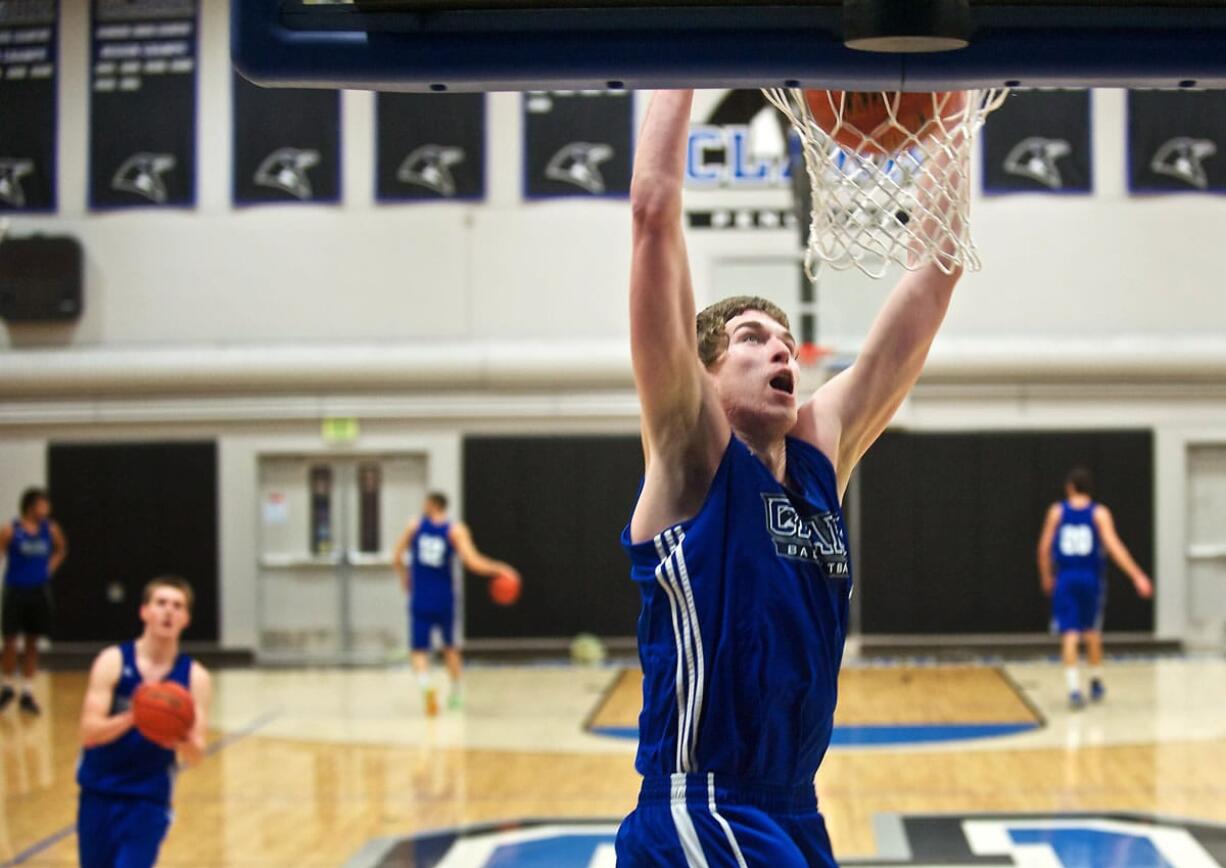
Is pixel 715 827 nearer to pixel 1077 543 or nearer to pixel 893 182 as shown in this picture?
pixel 893 182

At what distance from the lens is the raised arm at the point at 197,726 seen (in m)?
5.67

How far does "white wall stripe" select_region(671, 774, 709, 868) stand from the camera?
2387mm

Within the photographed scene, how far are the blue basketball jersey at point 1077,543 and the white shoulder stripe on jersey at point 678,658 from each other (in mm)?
9968

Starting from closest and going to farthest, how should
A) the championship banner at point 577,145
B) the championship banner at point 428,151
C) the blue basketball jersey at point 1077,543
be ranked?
the blue basketball jersey at point 1077,543
the championship banner at point 577,145
the championship banner at point 428,151

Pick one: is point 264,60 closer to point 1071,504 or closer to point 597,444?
point 1071,504

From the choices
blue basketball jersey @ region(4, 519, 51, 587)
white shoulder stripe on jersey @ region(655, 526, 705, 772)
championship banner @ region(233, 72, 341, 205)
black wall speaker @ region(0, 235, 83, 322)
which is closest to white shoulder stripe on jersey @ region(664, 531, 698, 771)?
white shoulder stripe on jersey @ region(655, 526, 705, 772)

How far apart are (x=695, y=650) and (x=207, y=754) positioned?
363 inches

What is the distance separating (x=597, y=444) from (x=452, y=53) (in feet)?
43.9

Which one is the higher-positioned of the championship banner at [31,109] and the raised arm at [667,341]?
the championship banner at [31,109]

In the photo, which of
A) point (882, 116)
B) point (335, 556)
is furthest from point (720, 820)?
point (335, 556)

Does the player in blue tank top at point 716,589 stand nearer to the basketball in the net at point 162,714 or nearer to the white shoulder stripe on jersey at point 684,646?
the white shoulder stripe on jersey at point 684,646

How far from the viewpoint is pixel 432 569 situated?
12.4 meters

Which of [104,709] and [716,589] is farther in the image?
[104,709]

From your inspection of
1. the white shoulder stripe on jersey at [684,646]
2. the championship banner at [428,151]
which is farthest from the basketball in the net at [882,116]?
the championship banner at [428,151]
